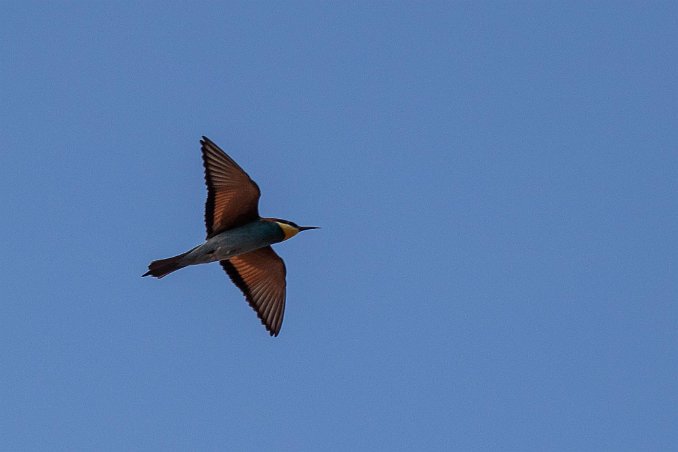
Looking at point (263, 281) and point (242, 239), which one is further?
point (263, 281)

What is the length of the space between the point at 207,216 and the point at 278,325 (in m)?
1.06

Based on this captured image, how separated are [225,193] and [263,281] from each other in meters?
0.96

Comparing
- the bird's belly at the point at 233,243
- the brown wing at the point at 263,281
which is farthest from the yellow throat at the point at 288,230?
the brown wing at the point at 263,281

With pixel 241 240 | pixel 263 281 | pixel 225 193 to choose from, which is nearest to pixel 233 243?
pixel 241 240

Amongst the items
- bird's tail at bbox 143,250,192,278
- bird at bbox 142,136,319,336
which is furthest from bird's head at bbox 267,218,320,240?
bird's tail at bbox 143,250,192,278

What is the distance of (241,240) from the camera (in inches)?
360

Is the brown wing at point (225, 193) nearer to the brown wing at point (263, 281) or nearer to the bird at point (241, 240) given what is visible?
the bird at point (241, 240)

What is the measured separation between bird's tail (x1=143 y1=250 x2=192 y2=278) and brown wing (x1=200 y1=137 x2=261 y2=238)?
17.2 inches

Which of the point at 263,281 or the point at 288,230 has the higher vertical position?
the point at 288,230

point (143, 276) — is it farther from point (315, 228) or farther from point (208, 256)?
point (315, 228)

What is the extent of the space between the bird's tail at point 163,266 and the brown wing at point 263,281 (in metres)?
0.89

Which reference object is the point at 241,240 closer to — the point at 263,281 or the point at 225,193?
the point at 225,193

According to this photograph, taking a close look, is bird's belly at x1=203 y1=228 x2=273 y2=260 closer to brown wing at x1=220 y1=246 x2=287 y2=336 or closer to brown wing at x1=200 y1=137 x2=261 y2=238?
brown wing at x1=200 y1=137 x2=261 y2=238

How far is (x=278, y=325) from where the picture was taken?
9.62m
